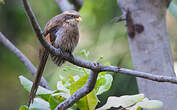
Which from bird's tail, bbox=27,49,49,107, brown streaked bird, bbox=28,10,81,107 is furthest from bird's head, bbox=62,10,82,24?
bird's tail, bbox=27,49,49,107

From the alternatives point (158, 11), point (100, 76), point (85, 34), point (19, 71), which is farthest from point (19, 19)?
point (100, 76)

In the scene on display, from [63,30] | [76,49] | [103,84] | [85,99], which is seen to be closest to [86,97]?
[85,99]

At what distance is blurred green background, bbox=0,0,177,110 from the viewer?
3443 millimetres

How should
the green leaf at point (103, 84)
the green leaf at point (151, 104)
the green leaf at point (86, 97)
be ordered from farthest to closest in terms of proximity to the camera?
the green leaf at point (103, 84)
the green leaf at point (86, 97)
the green leaf at point (151, 104)

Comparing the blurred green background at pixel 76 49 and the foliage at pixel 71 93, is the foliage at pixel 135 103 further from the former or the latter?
the blurred green background at pixel 76 49

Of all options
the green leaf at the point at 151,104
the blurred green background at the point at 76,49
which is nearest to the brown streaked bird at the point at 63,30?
the green leaf at the point at 151,104

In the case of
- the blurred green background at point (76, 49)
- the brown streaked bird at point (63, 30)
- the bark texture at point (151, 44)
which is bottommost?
the blurred green background at point (76, 49)

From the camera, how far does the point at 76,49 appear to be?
351cm

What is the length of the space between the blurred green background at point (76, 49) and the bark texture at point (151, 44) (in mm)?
1012

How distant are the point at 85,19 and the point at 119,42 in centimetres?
50

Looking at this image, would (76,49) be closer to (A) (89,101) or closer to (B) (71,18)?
(B) (71,18)

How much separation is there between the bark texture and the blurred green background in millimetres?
1012

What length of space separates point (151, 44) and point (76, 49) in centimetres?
163

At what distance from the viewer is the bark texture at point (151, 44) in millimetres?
1910
